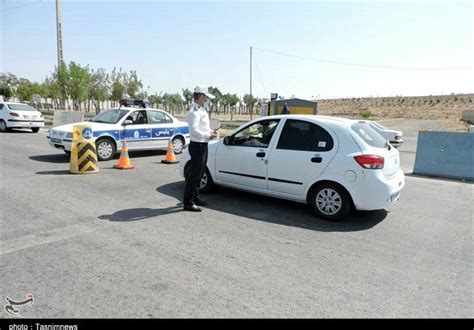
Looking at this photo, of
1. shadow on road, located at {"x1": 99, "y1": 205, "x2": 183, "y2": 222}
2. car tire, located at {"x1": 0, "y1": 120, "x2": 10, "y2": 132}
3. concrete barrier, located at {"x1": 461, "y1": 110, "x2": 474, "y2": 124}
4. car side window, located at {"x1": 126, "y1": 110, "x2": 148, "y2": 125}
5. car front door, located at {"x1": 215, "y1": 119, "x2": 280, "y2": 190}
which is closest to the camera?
shadow on road, located at {"x1": 99, "y1": 205, "x2": 183, "y2": 222}

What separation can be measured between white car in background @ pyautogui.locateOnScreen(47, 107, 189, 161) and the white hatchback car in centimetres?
496

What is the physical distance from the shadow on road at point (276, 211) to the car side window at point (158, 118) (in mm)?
4442

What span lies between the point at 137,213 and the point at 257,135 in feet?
7.94

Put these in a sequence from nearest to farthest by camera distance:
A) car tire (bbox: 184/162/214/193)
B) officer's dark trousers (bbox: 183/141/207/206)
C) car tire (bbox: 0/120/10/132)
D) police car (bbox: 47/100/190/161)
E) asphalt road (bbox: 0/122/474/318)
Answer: asphalt road (bbox: 0/122/474/318), officer's dark trousers (bbox: 183/141/207/206), car tire (bbox: 184/162/214/193), police car (bbox: 47/100/190/161), car tire (bbox: 0/120/10/132)

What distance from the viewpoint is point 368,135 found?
5.27 meters

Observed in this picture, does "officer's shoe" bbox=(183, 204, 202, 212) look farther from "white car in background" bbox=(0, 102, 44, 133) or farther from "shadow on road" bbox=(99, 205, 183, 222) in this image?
"white car in background" bbox=(0, 102, 44, 133)

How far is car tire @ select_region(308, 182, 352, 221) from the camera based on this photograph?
4.98m

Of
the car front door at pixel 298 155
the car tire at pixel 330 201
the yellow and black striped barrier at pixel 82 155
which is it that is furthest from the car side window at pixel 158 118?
the car tire at pixel 330 201

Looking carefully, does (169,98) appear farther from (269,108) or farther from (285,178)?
(285,178)

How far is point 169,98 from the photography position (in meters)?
63.0

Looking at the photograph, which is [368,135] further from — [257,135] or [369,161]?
[257,135]

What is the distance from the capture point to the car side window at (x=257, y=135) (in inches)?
226

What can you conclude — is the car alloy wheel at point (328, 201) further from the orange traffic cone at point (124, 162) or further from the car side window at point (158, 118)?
the car side window at point (158, 118)

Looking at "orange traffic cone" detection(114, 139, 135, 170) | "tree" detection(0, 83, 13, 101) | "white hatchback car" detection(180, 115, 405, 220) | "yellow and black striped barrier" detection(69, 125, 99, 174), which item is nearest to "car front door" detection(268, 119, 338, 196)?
"white hatchback car" detection(180, 115, 405, 220)
